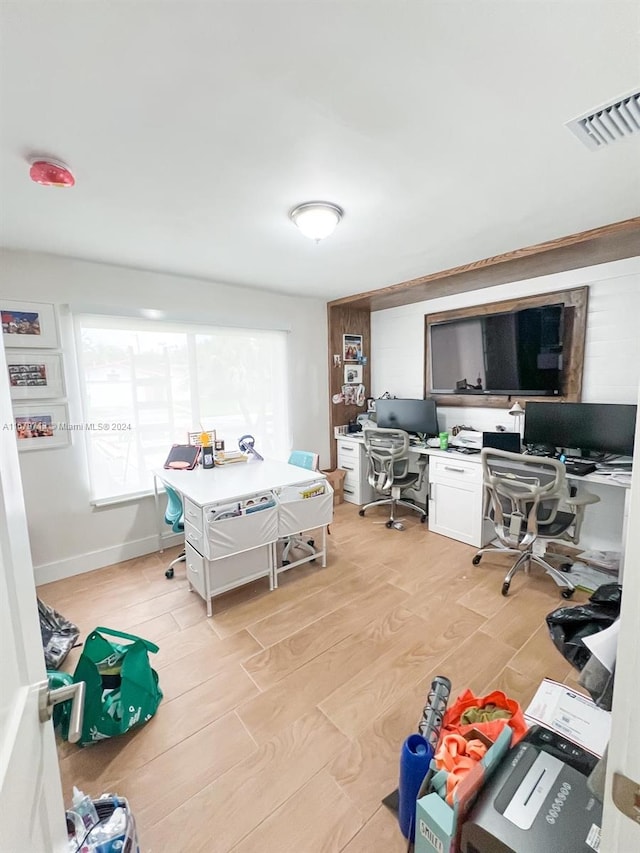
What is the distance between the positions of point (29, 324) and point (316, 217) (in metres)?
2.13

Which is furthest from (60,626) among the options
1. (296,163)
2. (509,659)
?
(296,163)

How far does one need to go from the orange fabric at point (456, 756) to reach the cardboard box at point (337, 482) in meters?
2.94

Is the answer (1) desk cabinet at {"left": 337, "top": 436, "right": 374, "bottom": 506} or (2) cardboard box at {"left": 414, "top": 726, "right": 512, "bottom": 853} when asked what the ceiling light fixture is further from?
(1) desk cabinet at {"left": 337, "top": 436, "right": 374, "bottom": 506}

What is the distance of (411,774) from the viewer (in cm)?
110

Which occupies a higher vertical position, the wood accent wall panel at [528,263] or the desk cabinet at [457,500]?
the wood accent wall panel at [528,263]

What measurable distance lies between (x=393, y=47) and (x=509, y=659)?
2.51 meters

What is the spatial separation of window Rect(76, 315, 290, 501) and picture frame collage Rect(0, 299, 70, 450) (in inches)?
6.4

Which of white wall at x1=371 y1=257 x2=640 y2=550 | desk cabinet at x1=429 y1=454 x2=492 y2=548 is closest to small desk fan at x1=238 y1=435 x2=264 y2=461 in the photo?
desk cabinet at x1=429 y1=454 x2=492 y2=548

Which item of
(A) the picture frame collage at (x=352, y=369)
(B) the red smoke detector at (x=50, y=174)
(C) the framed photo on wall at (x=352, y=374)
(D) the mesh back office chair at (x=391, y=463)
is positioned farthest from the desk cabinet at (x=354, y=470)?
(B) the red smoke detector at (x=50, y=174)

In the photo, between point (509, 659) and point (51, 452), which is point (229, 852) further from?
point (51, 452)

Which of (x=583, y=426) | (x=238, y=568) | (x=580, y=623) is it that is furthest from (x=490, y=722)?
(x=583, y=426)

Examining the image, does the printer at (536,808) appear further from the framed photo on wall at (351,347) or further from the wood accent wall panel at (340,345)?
the framed photo on wall at (351,347)

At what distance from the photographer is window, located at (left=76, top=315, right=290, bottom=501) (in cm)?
285

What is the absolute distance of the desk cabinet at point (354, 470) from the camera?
3.99 meters
